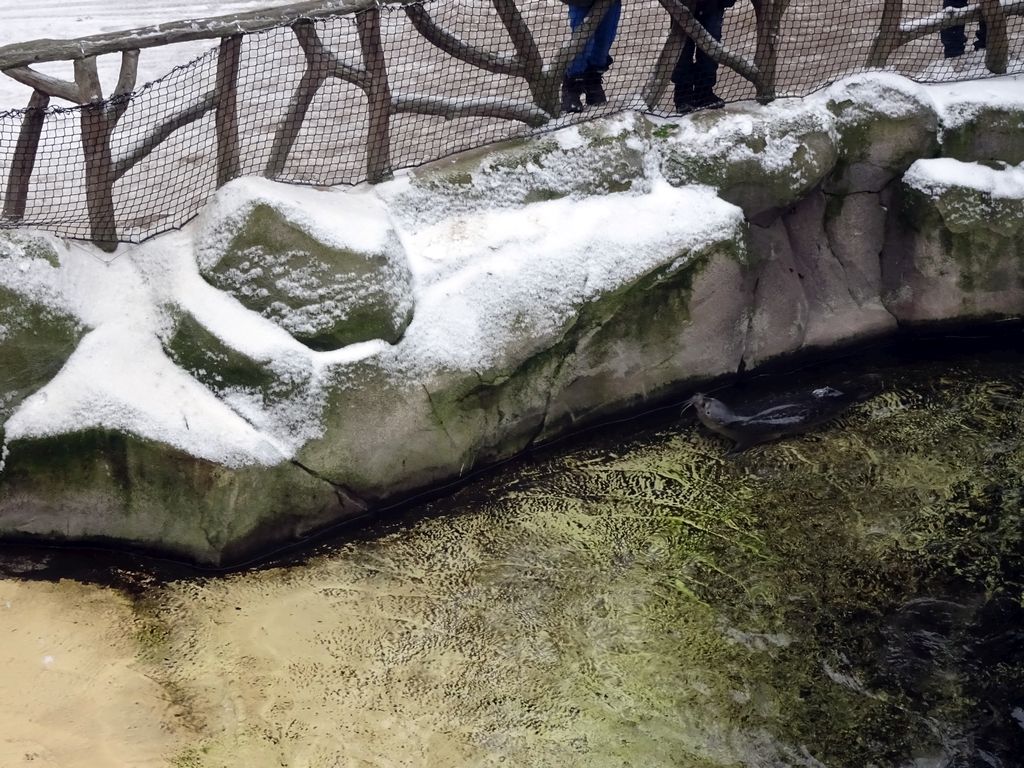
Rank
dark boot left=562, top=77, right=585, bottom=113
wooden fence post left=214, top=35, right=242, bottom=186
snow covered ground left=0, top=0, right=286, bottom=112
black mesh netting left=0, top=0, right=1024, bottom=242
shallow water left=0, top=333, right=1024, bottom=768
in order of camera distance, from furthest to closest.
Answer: snow covered ground left=0, top=0, right=286, bottom=112
dark boot left=562, top=77, right=585, bottom=113
black mesh netting left=0, top=0, right=1024, bottom=242
wooden fence post left=214, top=35, right=242, bottom=186
shallow water left=0, top=333, right=1024, bottom=768

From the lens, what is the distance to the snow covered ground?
299 inches

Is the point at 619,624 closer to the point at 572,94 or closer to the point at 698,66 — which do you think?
the point at 572,94

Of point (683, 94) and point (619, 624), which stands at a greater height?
point (683, 94)

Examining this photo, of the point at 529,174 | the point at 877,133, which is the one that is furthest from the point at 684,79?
the point at 529,174

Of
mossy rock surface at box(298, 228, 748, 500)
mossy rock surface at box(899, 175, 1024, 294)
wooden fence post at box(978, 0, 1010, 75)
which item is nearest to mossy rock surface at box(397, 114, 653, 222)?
mossy rock surface at box(298, 228, 748, 500)

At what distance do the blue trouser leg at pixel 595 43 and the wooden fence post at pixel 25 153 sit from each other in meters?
2.66

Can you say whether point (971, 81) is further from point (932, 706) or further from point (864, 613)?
point (932, 706)

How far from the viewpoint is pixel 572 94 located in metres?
6.16

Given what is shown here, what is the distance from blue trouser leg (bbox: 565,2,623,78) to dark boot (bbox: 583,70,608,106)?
0.13 feet

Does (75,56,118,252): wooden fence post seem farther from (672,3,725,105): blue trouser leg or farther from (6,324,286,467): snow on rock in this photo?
(672,3,725,105): blue trouser leg

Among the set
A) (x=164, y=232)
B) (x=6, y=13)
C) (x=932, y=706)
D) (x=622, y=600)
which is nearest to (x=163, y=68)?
(x=6, y=13)

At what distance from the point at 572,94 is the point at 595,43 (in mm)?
332

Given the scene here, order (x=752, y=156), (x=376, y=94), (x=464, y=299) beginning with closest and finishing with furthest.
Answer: (x=464, y=299)
(x=376, y=94)
(x=752, y=156)

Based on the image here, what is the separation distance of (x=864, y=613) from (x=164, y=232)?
3652 millimetres
